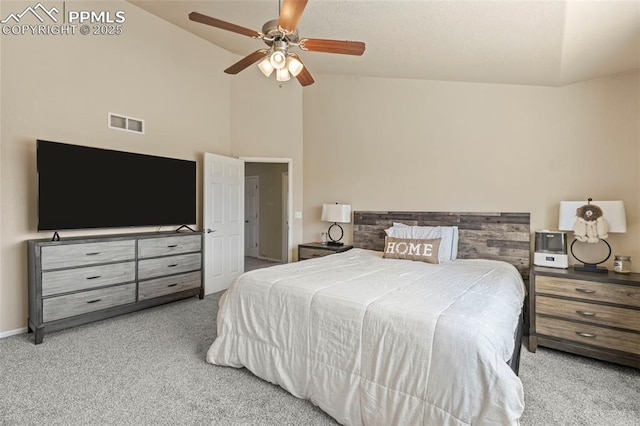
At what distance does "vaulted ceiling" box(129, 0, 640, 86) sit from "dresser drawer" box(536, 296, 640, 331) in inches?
85.4

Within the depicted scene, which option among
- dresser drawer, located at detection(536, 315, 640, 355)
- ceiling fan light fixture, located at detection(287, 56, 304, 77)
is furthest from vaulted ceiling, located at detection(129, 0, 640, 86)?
dresser drawer, located at detection(536, 315, 640, 355)

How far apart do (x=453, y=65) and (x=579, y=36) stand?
115 cm

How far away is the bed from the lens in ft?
4.89

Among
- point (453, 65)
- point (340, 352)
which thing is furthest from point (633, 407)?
point (453, 65)

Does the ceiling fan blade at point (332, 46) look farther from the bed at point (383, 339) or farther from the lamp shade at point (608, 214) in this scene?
the lamp shade at point (608, 214)

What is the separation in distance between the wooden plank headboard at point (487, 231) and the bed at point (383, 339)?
0.74m

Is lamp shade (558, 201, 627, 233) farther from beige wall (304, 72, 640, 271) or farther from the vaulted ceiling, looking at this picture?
the vaulted ceiling

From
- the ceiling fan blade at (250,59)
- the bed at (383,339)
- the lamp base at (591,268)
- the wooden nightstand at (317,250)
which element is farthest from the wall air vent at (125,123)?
the lamp base at (591,268)

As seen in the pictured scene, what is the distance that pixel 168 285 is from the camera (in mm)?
3986

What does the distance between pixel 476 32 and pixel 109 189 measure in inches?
157

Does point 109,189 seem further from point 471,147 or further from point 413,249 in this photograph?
point 471,147

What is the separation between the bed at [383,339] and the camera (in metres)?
1.49

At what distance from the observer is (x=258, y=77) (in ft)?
16.9

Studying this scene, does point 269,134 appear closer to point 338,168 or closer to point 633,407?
point 338,168
